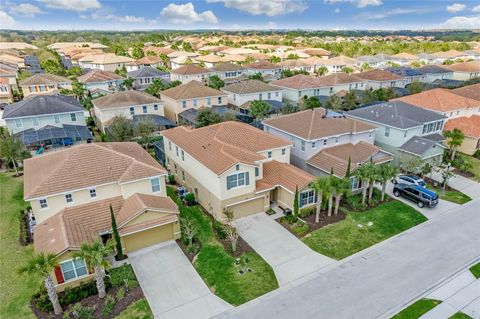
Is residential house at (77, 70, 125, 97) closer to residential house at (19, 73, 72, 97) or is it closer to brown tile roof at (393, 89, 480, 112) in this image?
residential house at (19, 73, 72, 97)

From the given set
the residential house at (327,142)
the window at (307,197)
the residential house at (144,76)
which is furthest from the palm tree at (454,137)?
the residential house at (144,76)

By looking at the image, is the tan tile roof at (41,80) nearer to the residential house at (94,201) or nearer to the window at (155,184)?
the residential house at (94,201)

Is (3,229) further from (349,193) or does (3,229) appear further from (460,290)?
(460,290)

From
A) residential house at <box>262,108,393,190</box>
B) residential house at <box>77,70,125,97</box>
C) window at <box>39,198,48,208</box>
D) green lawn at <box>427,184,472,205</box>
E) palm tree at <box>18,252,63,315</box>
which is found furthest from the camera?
residential house at <box>77,70,125,97</box>

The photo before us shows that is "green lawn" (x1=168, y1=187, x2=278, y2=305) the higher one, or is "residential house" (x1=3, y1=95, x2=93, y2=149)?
"residential house" (x1=3, y1=95, x2=93, y2=149)

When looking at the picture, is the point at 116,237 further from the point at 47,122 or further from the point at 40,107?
the point at 40,107

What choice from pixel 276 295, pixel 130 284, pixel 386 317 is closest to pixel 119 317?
pixel 130 284

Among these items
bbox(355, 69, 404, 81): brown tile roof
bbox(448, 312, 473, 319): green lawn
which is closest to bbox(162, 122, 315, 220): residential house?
bbox(448, 312, 473, 319): green lawn
